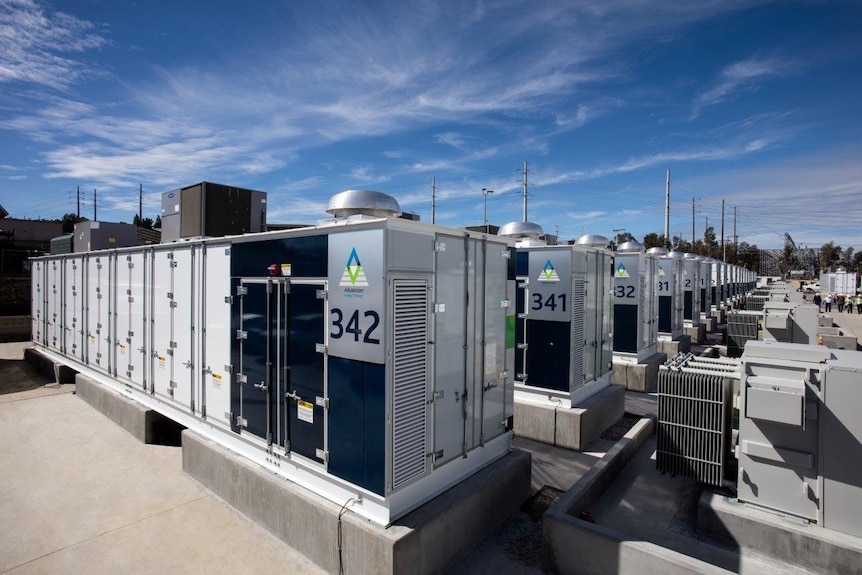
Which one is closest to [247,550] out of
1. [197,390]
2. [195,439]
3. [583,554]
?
[195,439]

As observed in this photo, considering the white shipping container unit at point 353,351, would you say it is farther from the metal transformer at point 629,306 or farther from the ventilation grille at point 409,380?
the metal transformer at point 629,306

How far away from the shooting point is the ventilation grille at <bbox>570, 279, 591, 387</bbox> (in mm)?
7934

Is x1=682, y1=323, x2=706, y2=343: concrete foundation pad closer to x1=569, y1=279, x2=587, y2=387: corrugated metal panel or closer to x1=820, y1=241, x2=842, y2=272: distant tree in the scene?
x1=569, y1=279, x2=587, y2=387: corrugated metal panel

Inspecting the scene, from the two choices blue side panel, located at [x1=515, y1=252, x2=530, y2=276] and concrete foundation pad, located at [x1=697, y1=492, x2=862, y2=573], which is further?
blue side panel, located at [x1=515, y1=252, x2=530, y2=276]

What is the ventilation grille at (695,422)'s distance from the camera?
528 cm

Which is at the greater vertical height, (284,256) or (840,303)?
(284,256)

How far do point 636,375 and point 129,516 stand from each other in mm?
10377

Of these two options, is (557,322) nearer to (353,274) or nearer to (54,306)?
(353,274)

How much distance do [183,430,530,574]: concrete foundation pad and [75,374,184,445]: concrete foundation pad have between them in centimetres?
232

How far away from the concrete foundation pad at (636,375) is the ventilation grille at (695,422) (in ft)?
19.0

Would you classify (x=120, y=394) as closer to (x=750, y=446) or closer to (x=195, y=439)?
(x=195, y=439)

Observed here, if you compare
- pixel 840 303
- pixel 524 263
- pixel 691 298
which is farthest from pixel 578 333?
pixel 840 303

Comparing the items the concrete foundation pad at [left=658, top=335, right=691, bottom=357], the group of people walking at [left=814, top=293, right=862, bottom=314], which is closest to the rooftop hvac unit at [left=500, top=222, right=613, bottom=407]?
the concrete foundation pad at [left=658, top=335, right=691, bottom=357]

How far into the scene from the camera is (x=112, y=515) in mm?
5520
